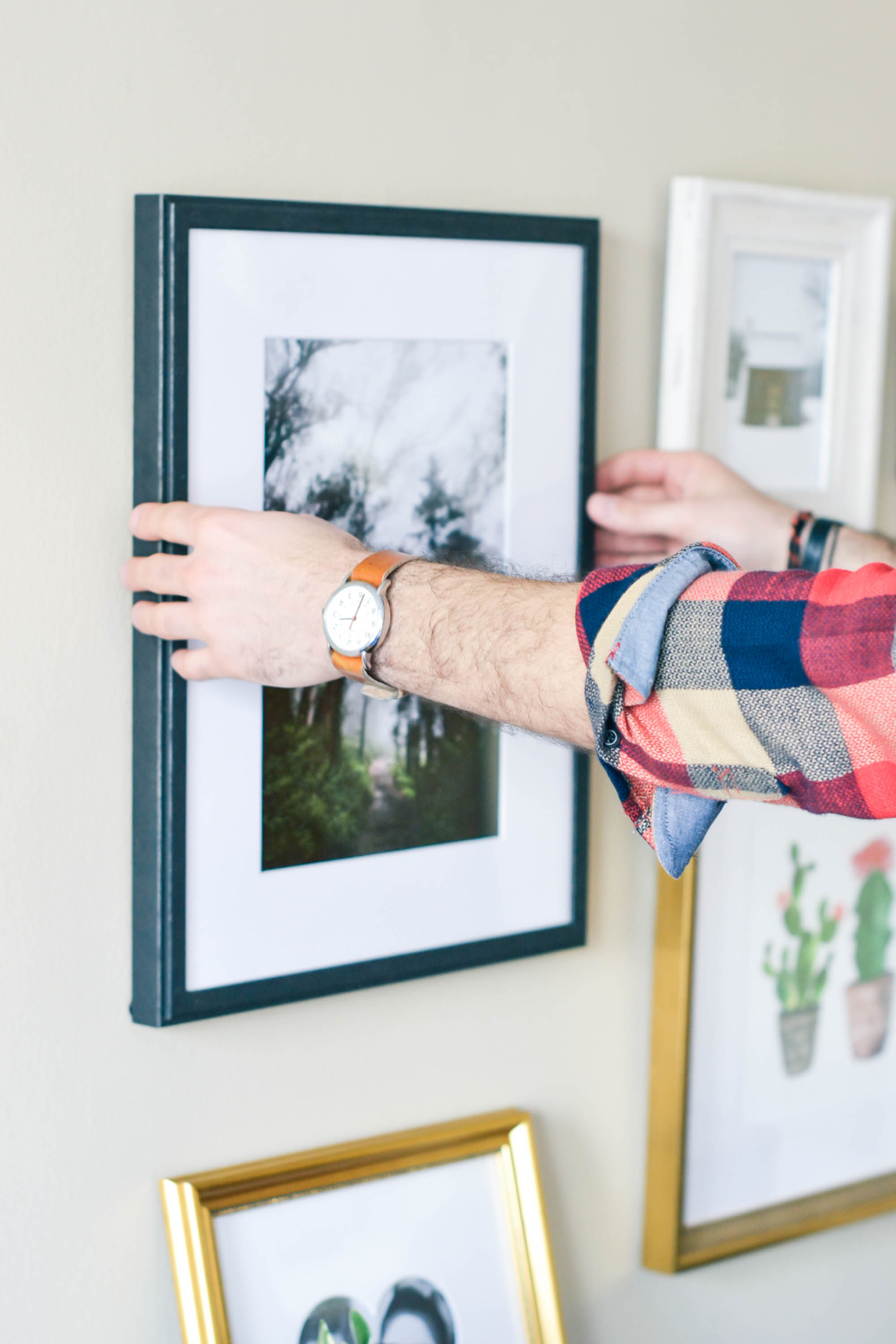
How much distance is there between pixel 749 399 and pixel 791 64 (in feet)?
1.05

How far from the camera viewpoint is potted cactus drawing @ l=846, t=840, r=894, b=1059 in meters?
1.33

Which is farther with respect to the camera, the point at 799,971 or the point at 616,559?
the point at 799,971

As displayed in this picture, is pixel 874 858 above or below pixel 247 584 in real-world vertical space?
below

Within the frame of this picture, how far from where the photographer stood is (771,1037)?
1.28 metres

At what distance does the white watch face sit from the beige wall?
20 cm

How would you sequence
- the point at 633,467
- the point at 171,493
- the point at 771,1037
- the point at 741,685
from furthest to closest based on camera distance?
1. the point at 771,1037
2. the point at 633,467
3. the point at 171,493
4. the point at 741,685

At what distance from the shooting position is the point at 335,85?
3.11 ft

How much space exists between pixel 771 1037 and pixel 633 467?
23.7 inches

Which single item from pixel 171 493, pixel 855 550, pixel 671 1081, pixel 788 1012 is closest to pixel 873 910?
pixel 788 1012

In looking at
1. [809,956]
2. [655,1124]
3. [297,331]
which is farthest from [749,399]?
[655,1124]

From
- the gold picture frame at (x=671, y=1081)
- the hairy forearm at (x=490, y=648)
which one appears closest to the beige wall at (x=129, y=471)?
the gold picture frame at (x=671, y=1081)

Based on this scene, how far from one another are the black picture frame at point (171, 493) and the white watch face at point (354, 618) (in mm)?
160

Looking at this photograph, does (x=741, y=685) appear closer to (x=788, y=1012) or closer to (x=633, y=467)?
(x=633, y=467)

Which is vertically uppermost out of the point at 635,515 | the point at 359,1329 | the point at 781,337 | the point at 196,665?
the point at 781,337
